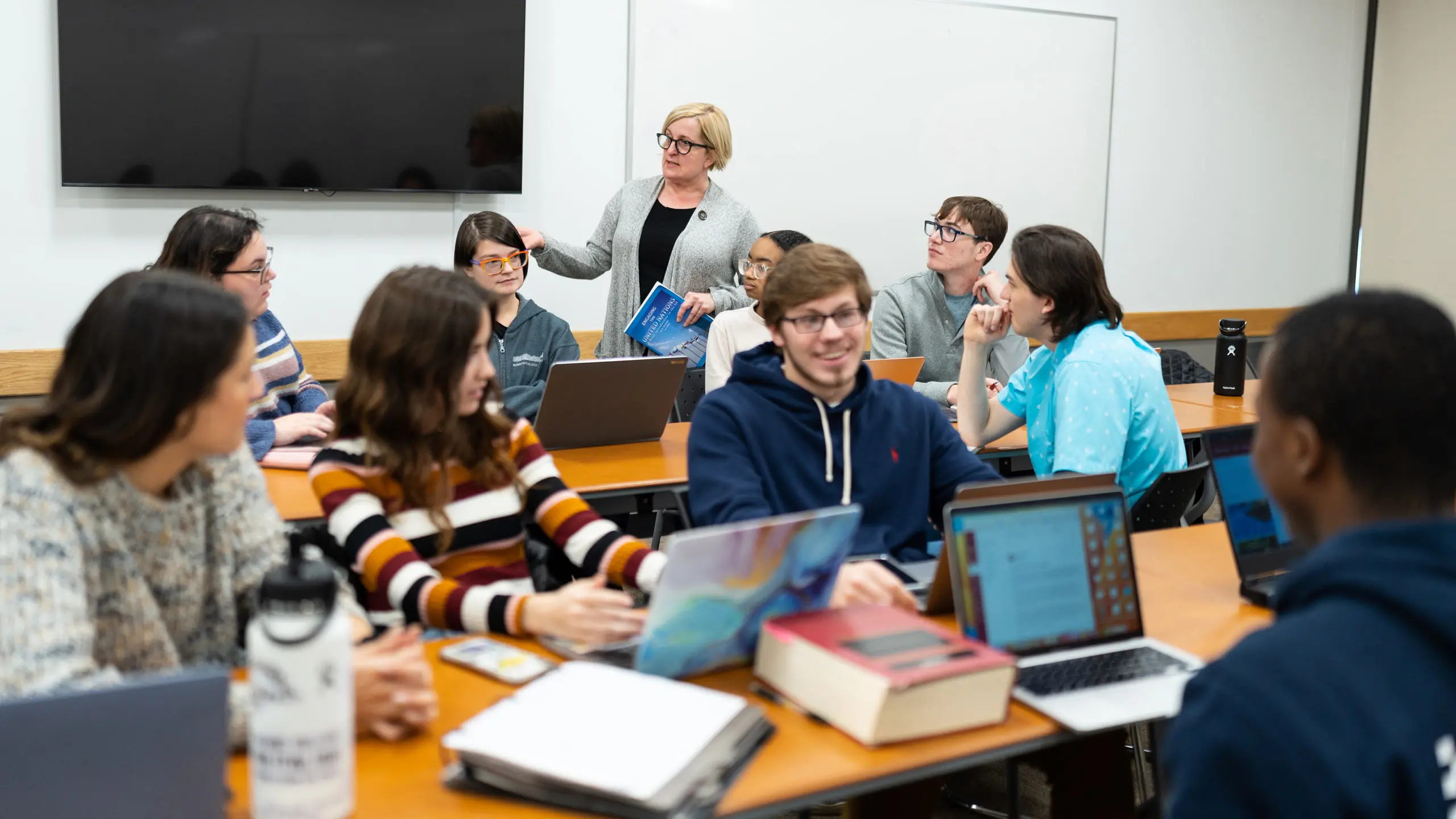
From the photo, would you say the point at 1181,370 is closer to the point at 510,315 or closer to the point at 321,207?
the point at 510,315

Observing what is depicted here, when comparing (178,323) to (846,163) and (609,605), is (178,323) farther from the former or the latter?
(846,163)

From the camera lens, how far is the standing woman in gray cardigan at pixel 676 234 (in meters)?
4.20

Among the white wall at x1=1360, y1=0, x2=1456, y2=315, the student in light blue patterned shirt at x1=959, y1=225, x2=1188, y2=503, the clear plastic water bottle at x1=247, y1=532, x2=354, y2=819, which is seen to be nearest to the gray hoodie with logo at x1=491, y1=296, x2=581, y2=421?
the student in light blue patterned shirt at x1=959, y1=225, x2=1188, y2=503

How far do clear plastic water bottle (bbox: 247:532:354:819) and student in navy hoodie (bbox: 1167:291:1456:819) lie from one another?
714mm

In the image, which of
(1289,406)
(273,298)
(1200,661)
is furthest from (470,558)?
(273,298)

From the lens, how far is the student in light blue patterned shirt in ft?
8.55

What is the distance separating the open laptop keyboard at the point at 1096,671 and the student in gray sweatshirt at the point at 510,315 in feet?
7.11

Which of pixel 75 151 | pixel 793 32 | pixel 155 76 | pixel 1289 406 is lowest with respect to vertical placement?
pixel 1289 406

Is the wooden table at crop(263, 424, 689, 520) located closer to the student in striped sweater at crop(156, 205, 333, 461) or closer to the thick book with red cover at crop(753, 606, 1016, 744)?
the student in striped sweater at crop(156, 205, 333, 461)

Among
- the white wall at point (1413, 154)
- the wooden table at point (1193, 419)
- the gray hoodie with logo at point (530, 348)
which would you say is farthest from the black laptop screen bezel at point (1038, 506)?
the white wall at point (1413, 154)

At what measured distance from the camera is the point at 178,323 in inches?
51.8

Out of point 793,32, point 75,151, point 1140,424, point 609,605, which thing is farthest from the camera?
point 793,32

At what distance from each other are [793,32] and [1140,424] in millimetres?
3277

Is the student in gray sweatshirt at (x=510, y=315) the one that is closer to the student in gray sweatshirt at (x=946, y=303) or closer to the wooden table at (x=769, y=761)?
the student in gray sweatshirt at (x=946, y=303)
